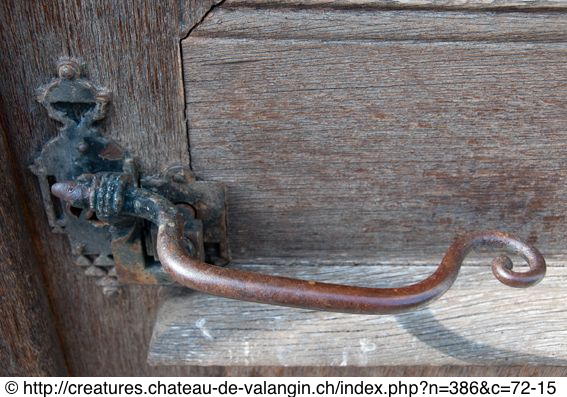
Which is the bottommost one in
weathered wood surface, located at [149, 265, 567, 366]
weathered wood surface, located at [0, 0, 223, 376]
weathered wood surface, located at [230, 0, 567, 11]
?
weathered wood surface, located at [149, 265, 567, 366]

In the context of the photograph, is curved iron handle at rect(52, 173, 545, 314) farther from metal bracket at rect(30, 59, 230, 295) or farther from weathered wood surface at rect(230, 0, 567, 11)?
weathered wood surface at rect(230, 0, 567, 11)

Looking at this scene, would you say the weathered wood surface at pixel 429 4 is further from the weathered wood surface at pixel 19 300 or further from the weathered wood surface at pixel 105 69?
the weathered wood surface at pixel 19 300

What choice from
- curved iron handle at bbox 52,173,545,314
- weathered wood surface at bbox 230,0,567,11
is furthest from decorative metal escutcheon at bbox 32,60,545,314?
weathered wood surface at bbox 230,0,567,11

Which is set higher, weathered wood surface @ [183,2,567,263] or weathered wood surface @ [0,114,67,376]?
weathered wood surface @ [183,2,567,263]

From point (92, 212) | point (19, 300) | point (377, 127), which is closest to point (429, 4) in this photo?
point (377, 127)

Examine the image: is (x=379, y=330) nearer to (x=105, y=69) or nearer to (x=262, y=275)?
(x=262, y=275)

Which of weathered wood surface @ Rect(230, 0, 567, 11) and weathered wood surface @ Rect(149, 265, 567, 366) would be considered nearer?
weathered wood surface @ Rect(230, 0, 567, 11)

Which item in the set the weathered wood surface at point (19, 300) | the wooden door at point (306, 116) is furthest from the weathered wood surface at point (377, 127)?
the weathered wood surface at point (19, 300)
